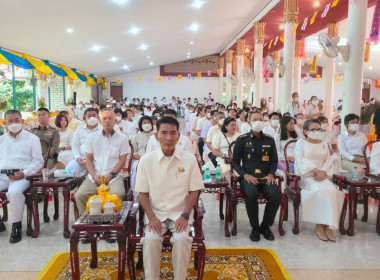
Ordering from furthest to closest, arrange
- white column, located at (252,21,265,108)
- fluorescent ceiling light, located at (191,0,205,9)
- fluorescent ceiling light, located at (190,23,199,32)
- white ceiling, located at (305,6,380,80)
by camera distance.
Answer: white ceiling, located at (305,6,380,80) < fluorescent ceiling light, located at (190,23,199,32) < white column, located at (252,21,265,108) < fluorescent ceiling light, located at (191,0,205,9)

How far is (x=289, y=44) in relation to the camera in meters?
9.23

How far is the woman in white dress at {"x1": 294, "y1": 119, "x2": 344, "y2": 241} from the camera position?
3.78 metres

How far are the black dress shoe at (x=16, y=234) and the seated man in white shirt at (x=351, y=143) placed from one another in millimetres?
4494

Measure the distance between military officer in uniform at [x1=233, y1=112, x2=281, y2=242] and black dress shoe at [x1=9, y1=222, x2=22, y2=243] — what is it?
2.52m

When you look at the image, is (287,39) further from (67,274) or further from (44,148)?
(67,274)

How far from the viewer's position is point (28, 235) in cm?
381

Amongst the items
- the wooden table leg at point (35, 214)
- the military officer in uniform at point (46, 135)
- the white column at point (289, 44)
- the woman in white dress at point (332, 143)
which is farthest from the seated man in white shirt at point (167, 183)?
the white column at point (289, 44)

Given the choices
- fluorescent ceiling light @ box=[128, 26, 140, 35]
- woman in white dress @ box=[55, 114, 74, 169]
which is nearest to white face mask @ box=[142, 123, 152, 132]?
woman in white dress @ box=[55, 114, 74, 169]

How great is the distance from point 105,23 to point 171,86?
17411 mm

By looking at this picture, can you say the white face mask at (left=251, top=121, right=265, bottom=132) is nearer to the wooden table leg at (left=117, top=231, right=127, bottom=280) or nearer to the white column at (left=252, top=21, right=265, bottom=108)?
the wooden table leg at (left=117, top=231, right=127, bottom=280)

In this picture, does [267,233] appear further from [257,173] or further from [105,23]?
[105,23]

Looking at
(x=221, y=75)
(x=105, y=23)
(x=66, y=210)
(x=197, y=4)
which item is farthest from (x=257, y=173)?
(x=221, y=75)

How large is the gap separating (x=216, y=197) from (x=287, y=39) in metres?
5.80

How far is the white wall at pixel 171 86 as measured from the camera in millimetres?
27484
